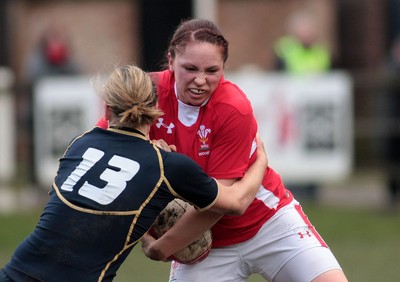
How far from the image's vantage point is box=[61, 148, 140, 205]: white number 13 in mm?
4715

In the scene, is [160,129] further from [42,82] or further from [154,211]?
[42,82]

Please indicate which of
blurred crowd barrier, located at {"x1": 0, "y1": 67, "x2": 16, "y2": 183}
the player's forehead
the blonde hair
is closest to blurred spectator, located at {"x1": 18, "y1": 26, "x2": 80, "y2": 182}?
blurred crowd barrier, located at {"x1": 0, "y1": 67, "x2": 16, "y2": 183}

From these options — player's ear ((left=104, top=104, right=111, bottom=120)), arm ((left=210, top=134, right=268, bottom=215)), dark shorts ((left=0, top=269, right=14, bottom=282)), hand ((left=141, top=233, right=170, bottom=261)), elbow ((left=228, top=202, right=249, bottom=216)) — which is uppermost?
player's ear ((left=104, top=104, right=111, bottom=120))

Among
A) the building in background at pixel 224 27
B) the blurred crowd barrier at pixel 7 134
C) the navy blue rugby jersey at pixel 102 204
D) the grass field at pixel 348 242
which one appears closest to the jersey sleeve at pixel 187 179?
the navy blue rugby jersey at pixel 102 204

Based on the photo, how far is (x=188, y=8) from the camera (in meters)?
16.3

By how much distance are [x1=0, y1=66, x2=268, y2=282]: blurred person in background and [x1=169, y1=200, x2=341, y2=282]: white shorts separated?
2.34 feet

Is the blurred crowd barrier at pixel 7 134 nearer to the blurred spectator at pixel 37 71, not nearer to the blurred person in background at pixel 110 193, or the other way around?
the blurred spectator at pixel 37 71

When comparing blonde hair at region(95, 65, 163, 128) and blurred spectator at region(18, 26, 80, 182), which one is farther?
blurred spectator at region(18, 26, 80, 182)

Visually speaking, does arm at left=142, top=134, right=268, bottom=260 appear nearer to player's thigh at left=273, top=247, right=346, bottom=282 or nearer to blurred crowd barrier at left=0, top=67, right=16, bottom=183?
player's thigh at left=273, top=247, right=346, bottom=282

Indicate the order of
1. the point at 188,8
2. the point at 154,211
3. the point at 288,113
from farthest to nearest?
the point at 188,8
the point at 288,113
the point at 154,211

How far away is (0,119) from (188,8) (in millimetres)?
4179

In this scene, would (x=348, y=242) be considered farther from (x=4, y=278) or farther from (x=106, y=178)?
(x=4, y=278)

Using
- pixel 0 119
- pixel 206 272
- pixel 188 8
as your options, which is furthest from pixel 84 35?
pixel 206 272

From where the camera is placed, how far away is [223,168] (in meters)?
5.24
